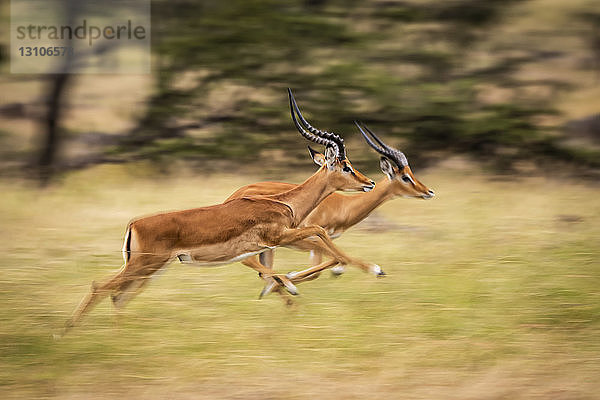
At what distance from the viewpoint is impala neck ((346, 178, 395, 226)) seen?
18.0ft

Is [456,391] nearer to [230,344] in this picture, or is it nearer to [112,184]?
[230,344]

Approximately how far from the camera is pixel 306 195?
4.91 metres

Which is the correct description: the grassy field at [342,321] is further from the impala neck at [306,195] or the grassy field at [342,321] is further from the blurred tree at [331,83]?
the blurred tree at [331,83]

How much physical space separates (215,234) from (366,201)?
1.20 meters

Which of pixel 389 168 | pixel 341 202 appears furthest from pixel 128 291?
pixel 389 168

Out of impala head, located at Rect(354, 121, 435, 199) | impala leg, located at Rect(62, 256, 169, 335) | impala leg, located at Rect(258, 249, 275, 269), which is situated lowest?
impala leg, located at Rect(258, 249, 275, 269)

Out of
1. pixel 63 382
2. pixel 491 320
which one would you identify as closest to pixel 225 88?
pixel 491 320

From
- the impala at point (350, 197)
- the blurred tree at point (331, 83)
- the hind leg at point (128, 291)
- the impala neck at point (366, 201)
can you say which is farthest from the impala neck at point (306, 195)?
the blurred tree at point (331, 83)

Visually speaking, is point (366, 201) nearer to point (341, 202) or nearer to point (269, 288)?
point (341, 202)

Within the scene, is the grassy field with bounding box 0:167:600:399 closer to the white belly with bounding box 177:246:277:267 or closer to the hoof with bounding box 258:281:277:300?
the hoof with bounding box 258:281:277:300

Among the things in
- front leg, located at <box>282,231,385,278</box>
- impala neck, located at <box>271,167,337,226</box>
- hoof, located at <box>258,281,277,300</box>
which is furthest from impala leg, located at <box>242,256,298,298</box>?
impala neck, located at <box>271,167,337,226</box>

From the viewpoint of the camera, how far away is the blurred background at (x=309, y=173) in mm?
4602

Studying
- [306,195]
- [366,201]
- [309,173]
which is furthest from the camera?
[309,173]

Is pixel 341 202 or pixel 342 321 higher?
pixel 341 202
